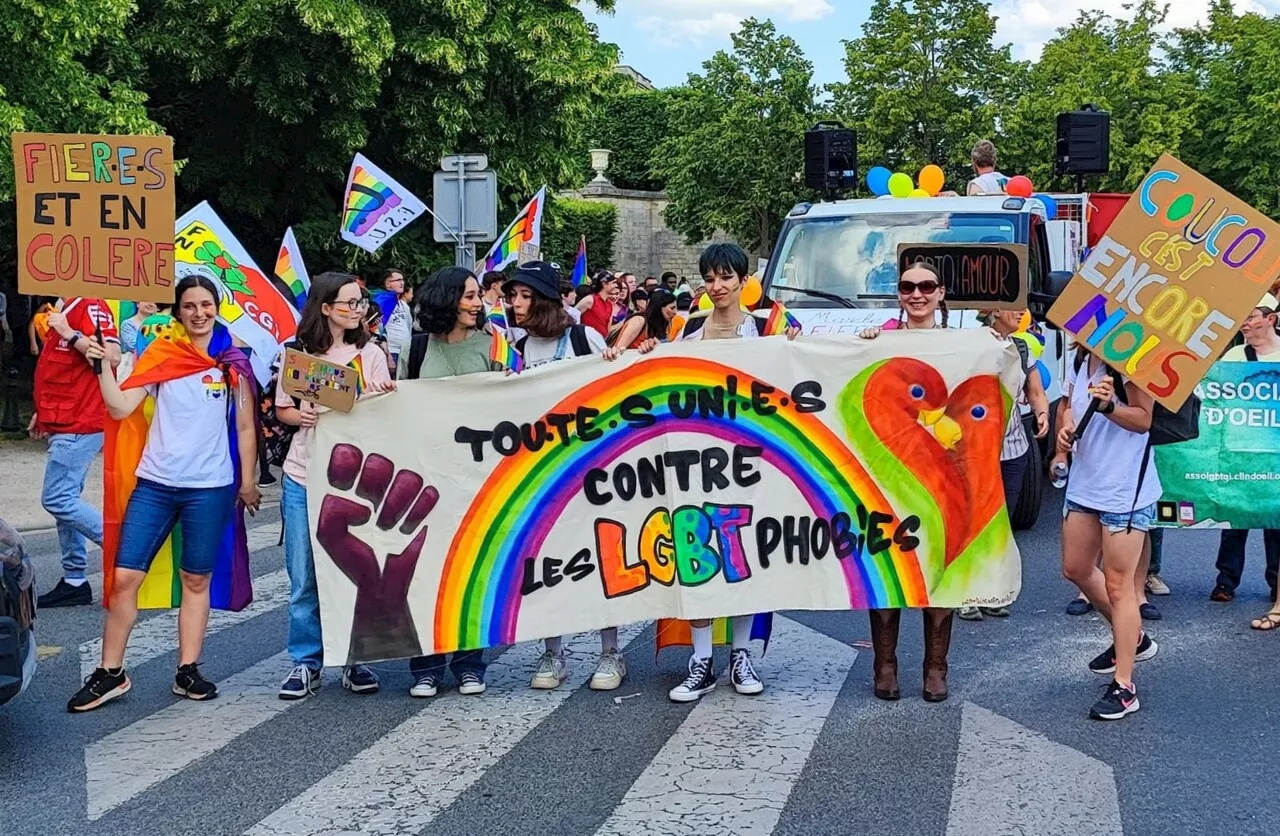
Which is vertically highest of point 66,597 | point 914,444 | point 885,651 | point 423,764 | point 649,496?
point 914,444

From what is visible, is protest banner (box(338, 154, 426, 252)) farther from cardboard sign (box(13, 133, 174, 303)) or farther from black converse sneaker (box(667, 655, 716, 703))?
→ black converse sneaker (box(667, 655, 716, 703))

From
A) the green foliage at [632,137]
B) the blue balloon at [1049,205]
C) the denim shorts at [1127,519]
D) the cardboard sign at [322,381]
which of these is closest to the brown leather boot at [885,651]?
the denim shorts at [1127,519]

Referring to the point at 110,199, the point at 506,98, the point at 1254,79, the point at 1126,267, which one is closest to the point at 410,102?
the point at 506,98

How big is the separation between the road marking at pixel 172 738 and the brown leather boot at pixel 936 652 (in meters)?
2.67

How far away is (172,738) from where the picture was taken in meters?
5.57

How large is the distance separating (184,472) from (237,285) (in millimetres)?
3531

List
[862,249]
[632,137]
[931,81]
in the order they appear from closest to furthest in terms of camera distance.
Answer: [862,249] < [931,81] < [632,137]

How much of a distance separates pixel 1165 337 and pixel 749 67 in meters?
50.9

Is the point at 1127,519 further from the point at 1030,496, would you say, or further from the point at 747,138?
the point at 747,138

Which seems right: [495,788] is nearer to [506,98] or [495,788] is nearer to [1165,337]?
[1165,337]

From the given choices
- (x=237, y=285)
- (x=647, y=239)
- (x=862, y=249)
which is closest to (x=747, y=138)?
(x=647, y=239)

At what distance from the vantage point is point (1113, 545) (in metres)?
5.77

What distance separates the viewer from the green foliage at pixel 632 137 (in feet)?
231

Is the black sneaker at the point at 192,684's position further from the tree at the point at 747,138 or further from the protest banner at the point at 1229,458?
the tree at the point at 747,138
